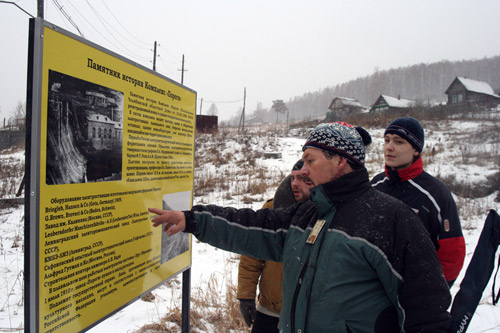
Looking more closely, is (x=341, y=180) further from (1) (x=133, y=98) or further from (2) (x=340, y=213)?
(1) (x=133, y=98)

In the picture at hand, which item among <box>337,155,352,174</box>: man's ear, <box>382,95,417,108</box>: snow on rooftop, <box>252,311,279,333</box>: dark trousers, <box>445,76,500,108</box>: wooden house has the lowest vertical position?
<box>252,311,279,333</box>: dark trousers

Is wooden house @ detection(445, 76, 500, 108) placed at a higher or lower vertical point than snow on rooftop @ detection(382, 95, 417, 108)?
higher

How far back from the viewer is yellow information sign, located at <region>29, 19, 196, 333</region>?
1.33 m

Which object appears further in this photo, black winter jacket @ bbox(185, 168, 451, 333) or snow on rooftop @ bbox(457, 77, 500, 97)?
snow on rooftop @ bbox(457, 77, 500, 97)

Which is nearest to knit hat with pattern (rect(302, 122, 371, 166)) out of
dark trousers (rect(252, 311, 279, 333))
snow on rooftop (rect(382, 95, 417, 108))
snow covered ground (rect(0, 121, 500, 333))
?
dark trousers (rect(252, 311, 279, 333))

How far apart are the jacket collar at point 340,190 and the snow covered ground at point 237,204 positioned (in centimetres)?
258

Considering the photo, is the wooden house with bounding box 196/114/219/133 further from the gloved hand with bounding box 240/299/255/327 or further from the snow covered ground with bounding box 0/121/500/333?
the gloved hand with bounding box 240/299/255/327

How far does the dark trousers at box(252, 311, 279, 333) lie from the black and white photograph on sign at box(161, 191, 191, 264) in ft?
2.73

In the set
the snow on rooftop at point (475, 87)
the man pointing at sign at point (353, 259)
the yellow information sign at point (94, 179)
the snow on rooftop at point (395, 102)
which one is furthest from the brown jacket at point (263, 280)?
the snow on rooftop at point (475, 87)

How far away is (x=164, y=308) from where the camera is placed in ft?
12.0

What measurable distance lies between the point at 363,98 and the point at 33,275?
118 metres

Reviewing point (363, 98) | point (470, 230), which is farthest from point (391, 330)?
point (363, 98)

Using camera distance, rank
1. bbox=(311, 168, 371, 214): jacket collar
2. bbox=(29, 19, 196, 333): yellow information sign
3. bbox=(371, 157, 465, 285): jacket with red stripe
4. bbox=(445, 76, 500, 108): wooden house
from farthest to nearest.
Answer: bbox=(445, 76, 500, 108): wooden house
bbox=(371, 157, 465, 285): jacket with red stripe
bbox=(311, 168, 371, 214): jacket collar
bbox=(29, 19, 196, 333): yellow information sign

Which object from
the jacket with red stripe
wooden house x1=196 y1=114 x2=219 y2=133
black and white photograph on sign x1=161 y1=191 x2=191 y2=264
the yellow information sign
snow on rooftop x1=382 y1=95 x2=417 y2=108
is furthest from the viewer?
snow on rooftop x1=382 y1=95 x2=417 y2=108
